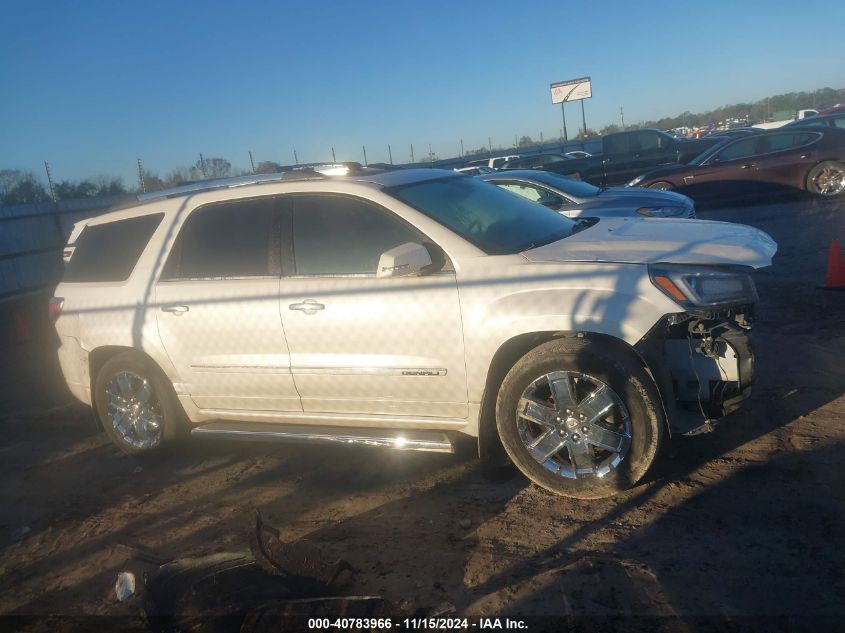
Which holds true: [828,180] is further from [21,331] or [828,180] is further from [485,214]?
[21,331]

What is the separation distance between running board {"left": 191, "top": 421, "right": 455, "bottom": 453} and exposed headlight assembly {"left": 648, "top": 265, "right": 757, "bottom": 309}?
1474 mm

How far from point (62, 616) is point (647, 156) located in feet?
61.4

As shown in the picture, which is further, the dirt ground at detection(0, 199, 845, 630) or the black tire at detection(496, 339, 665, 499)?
the black tire at detection(496, 339, 665, 499)

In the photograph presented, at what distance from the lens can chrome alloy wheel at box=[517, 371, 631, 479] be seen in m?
Answer: 3.86

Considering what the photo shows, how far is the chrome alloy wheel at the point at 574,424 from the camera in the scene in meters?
3.86

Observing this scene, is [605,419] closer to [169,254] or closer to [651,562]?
[651,562]

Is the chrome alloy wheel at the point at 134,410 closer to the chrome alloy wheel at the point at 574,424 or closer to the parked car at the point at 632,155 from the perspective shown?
the chrome alloy wheel at the point at 574,424

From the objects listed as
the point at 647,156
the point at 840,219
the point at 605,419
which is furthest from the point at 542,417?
the point at 647,156

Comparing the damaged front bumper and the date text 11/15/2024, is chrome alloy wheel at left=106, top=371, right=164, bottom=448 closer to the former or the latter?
the date text 11/15/2024

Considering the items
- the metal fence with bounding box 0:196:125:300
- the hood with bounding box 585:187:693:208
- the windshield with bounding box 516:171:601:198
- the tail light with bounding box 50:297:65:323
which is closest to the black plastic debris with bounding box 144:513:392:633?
the tail light with bounding box 50:297:65:323

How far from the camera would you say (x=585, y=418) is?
389 centimetres

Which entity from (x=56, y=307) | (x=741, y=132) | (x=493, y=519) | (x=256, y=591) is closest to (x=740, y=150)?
(x=741, y=132)

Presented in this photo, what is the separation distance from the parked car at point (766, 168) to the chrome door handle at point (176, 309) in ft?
36.0

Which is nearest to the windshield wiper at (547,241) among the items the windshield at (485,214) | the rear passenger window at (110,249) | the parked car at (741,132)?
the windshield at (485,214)
